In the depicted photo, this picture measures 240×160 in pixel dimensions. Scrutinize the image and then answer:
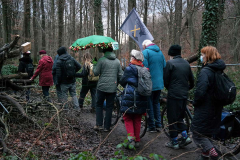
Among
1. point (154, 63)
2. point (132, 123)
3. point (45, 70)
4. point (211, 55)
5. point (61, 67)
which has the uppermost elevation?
point (211, 55)

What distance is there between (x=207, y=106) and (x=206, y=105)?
0.07ft

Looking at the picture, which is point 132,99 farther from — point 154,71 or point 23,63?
point 23,63

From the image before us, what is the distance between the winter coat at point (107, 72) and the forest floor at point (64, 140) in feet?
3.33

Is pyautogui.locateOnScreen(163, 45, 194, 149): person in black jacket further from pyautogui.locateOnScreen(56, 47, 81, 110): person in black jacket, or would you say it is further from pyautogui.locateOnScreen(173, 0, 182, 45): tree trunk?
pyautogui.locateOnScreen(173, 0, 182, 45): tree trunk

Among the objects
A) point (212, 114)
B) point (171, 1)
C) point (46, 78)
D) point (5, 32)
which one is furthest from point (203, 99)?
point (171, 1)

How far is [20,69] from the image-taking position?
351 inches

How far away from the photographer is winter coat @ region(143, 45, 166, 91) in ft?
18.7

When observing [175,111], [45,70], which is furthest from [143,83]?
[45,70]

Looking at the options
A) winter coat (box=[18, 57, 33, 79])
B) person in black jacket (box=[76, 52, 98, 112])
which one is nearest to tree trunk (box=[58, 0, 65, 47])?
winter coat (box=[18, 57, 33, 79])

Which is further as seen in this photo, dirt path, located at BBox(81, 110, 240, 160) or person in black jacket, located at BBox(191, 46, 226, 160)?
dirt path, located at BBox(81, 110, 240, 160)

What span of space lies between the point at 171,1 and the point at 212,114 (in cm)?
1841

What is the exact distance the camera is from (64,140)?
5.09 m

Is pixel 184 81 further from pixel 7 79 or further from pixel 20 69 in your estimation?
pixel 20 69

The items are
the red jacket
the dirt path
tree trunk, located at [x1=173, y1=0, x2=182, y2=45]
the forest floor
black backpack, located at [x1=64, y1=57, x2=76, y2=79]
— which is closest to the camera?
the forest floor
